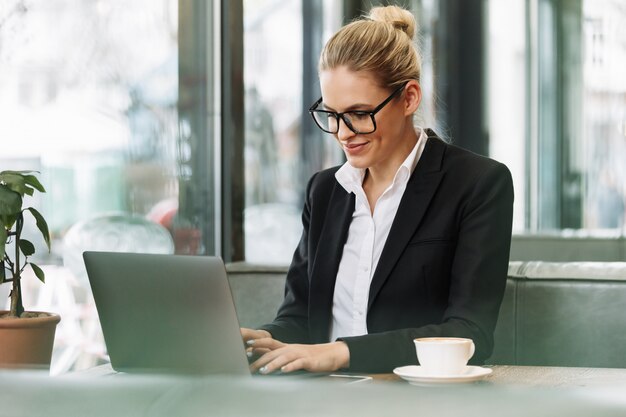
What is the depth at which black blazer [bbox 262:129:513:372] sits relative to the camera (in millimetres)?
1758

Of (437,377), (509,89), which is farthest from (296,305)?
(509,89)

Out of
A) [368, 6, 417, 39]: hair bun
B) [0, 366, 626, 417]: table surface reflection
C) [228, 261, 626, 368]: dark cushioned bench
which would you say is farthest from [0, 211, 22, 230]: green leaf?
[0, 366, 626, 417]: table surface reflection

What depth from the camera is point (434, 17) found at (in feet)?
18.6

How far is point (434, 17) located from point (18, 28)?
3.64 meters

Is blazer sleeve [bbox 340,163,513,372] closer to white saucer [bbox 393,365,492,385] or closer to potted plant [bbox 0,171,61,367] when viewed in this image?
white saucer [bbox 393,365,492,385]

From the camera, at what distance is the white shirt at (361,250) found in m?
1.93

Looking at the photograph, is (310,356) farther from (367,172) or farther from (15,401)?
(15,401)

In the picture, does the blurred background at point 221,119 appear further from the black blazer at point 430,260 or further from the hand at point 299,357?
the hand at point 299,357

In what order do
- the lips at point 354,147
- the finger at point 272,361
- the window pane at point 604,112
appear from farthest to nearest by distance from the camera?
1. the window pane at point 604,112
2. the lips at point 354,147
3. the finger at point 272,361

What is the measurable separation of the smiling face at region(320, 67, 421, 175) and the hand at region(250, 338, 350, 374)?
510 mm

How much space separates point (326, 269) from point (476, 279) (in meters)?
0.36

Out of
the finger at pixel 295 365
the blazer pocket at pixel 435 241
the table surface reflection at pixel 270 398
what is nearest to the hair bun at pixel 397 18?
the blazer pocket at pixel 435 241

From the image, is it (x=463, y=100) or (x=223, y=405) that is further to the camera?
(x=463, y=100)

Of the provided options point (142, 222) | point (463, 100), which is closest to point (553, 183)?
point (463, 100)
